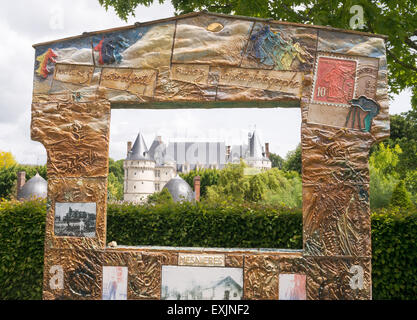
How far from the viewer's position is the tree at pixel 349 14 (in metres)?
6.59

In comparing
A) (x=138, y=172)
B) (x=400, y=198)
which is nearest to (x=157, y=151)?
(x=138, y=172)

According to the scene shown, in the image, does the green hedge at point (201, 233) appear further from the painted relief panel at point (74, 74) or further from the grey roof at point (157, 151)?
the grey roof at point (157, 151)

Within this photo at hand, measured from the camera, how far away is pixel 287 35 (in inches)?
193

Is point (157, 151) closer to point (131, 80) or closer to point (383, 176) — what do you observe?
point (383, 176)

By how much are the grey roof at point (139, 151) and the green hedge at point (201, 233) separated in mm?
44419

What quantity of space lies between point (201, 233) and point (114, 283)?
269 centimetres

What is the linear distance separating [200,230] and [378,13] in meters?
5.20

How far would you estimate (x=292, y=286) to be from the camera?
185 inches

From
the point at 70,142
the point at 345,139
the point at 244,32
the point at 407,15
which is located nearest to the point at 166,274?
the point at 70,142

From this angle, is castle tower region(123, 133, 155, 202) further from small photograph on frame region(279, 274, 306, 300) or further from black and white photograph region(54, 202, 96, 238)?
small photograph on frame region(279, 274, 306, 300)

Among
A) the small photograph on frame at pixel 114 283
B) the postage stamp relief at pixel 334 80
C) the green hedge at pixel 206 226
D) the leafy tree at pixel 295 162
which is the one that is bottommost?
the small photograph on frame at pixel 114 283

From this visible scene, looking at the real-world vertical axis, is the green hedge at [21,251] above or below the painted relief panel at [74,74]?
below

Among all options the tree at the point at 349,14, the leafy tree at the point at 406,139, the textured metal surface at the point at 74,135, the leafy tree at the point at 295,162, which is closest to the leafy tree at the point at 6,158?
the leafy tree at the point at 295,162

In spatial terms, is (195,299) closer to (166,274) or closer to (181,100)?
(166,274)
